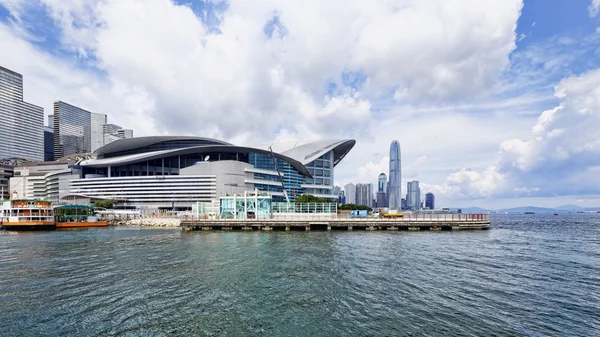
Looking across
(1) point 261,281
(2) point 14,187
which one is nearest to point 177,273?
(1) point 261,281

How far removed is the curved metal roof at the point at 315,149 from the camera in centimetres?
14976

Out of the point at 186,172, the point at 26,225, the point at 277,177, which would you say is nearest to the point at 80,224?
the point at 26,225

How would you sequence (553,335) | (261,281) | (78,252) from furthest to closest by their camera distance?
(78,252) → (261,281) → (553,335)

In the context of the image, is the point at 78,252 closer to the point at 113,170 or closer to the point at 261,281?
the point at 261,281

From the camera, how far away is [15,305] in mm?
19688

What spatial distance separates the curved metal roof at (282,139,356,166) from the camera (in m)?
150

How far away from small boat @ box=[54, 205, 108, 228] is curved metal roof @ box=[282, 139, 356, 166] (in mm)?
81314

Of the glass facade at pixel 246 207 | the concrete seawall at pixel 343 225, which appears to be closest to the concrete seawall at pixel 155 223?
the glass facade at pixel 246 207

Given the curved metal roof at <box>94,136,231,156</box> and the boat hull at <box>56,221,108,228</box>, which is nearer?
the boat hull at <box>56,221,108,228</box>

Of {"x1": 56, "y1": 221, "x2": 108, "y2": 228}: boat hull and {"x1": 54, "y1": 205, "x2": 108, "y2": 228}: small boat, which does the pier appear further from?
{"x1": 54, "y1": 205, "x2": 108, "y2": 228}: small boat

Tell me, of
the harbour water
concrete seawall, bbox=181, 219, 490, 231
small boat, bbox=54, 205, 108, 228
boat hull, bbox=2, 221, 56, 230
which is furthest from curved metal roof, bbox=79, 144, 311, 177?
the harbour water

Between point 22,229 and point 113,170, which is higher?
point 113,170

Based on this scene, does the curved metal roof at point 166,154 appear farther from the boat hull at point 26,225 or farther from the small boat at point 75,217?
the boat hull at point 26,225

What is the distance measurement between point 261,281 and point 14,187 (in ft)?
689
